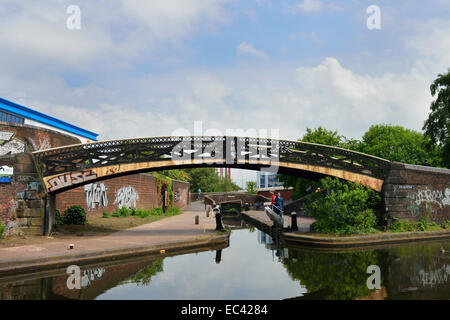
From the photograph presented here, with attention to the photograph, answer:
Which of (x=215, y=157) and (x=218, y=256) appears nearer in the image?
(x=218, y=256)

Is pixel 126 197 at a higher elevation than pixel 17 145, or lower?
lower

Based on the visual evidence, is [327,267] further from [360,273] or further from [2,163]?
[2,163]

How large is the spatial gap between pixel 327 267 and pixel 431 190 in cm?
1094

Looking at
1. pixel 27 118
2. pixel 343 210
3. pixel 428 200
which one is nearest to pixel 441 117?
pixel 428 200

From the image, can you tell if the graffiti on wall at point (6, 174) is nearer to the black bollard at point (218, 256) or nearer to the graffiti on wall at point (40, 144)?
the graffiti on wall at point (40, 144)

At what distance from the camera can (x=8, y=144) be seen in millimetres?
17516

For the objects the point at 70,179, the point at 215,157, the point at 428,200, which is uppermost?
the point at 215,157

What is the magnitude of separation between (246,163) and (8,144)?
12574 mm

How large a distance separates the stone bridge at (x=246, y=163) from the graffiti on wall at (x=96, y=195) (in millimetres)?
4446

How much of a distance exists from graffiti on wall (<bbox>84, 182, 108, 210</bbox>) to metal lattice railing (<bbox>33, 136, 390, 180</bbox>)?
449cm

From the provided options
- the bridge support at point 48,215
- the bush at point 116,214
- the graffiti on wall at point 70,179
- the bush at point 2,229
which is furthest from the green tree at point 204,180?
the bush at point 2,229

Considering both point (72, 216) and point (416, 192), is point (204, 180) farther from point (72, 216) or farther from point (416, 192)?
point (416, 192)

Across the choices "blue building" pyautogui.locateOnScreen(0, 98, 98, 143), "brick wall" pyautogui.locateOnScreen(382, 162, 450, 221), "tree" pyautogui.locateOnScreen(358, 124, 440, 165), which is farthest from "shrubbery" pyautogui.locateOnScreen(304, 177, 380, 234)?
"blue building" pyautogui.locateOnScreen(0, 98, 98, 143)
